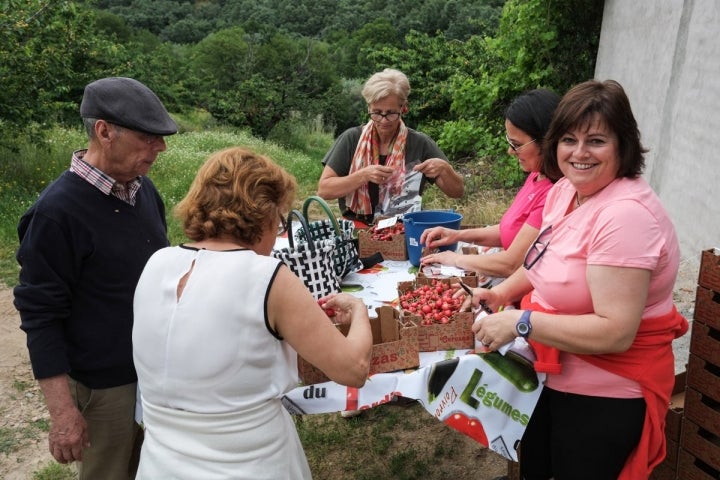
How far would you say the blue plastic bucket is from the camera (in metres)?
2.99

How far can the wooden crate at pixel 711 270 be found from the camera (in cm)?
220

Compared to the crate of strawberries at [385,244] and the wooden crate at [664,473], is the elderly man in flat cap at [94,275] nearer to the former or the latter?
the crate of strawberries at [385,244]

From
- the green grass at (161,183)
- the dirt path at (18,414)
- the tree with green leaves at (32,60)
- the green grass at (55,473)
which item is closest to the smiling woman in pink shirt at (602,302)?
the green grass at (55,473)

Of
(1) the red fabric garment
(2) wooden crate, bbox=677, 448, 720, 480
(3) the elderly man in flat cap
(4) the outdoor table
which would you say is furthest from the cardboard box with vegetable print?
(2) wooden crate, bbox=677, 448, 720, 480

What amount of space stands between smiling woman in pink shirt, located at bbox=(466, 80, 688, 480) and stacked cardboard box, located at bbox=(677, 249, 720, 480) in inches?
14.4

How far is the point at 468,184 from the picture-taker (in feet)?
28.7

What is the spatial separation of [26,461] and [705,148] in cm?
521

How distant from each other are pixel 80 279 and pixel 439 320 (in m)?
1.27

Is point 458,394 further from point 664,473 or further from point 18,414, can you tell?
point 18,414

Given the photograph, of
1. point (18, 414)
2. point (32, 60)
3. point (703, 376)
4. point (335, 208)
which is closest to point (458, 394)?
point (703, 376)

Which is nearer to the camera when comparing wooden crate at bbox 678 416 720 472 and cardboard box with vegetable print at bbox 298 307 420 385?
cardboard box with vegetable print at bbox 298 307 420 385

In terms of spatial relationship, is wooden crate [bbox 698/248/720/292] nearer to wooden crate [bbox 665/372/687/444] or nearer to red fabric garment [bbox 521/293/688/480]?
red fabric garment [bbox 521/293/688/480]

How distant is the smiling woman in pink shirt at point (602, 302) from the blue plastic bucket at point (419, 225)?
0.97 m

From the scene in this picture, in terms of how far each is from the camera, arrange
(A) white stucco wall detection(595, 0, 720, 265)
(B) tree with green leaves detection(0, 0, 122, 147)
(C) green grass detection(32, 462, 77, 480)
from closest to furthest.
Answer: (C) green grass detection(32, 462, 77, 480) < (A) white stucco wall detection(595, 0, 720, 265) < (B) tree with green leaves detection(0, 0, 122, 147)
